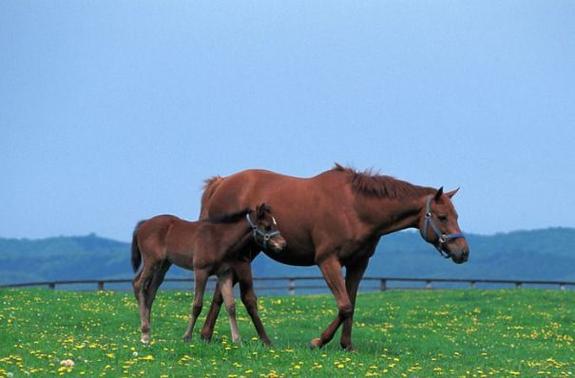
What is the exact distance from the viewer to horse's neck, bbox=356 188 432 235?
1670cm

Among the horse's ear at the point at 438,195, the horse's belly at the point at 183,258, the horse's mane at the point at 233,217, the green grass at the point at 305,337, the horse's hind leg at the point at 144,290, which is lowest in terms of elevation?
the green grass at the point at 305,337

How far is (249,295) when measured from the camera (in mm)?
17406

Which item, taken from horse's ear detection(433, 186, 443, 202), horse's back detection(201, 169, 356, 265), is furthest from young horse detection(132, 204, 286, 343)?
horse's ear detection(433, 186, 443, 202)

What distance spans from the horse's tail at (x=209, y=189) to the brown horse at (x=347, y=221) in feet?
5.56

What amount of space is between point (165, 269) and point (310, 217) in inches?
110

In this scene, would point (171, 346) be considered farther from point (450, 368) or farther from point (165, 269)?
point (450, 368)

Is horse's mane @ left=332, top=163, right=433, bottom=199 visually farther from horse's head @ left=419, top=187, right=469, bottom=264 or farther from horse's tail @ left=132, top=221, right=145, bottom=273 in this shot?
horse's tail @ left=132, top=221, right=145, bottom=273

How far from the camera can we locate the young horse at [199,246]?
1641cm

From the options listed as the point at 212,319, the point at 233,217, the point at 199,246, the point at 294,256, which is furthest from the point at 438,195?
the point at 212,319

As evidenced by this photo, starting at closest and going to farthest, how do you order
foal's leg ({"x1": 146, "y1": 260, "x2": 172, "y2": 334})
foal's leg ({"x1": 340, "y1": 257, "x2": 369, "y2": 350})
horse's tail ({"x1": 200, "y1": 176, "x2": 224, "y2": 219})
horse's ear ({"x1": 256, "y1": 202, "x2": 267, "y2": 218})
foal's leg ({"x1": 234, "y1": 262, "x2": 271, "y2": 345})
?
1. horse's ear ({"x1": 256, "y1": 202, "x2": 267, "y2": 218})
2. foal's leg ({"x1": 234, "y1": 262, "x2": 271, "y2": 345})
3. foal's leg ({"x1": 340, "y1": 257, "x2": 369, "y2": 350})
4. foal's leg ({"x1": 146, "y1": 260, "x2": 172, "y2": 334})
5. horse's tail ({"x1": 200, "y1": 176, "x2": 224, "y2": 219})

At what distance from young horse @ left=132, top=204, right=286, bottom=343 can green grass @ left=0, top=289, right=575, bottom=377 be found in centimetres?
81

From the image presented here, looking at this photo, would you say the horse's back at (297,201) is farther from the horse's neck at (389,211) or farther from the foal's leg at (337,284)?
the foal's leg at (337,284)

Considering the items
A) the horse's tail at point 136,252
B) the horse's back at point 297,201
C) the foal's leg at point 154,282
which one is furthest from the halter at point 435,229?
the horse's tail at point 136,252

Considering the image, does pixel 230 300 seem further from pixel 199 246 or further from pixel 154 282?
pixel 154 282
